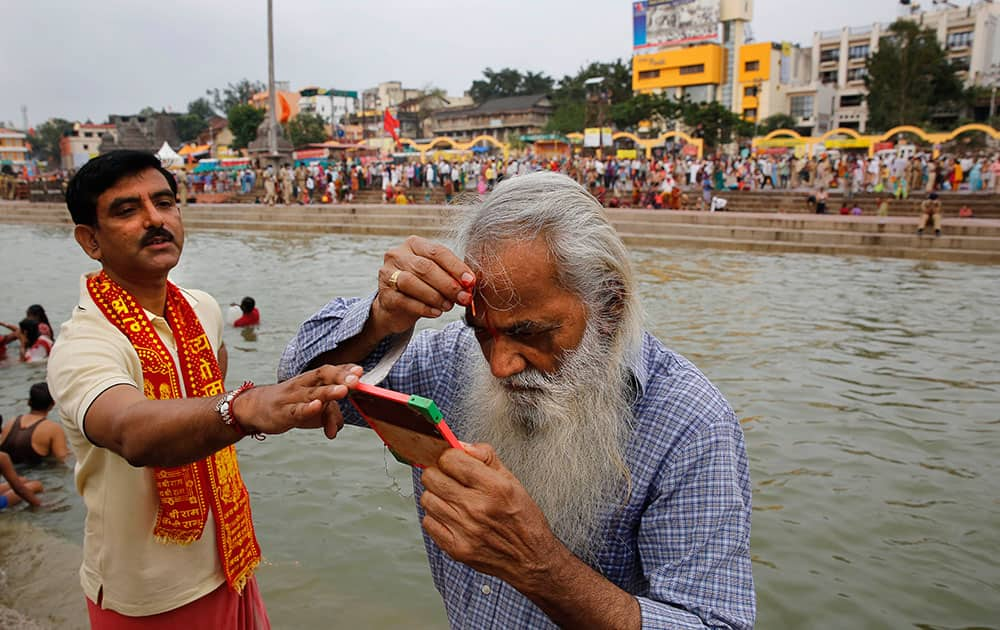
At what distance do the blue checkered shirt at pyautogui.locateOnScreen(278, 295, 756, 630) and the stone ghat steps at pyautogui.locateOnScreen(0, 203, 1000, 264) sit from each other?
15031 mm

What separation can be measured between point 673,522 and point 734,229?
17.6m

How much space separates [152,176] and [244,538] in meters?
1.27

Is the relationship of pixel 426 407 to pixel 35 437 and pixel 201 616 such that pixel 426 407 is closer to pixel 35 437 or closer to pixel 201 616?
pixel 201 616

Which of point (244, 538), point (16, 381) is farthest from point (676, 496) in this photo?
point (16, 381)

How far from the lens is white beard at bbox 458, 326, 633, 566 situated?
1.56 metres

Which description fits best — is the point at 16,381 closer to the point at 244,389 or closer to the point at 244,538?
the point at 244,538

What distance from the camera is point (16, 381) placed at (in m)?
8.17

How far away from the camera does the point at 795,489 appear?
5.13 meters

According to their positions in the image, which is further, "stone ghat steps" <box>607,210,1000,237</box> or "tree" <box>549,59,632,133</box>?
"tree" <box>549,59,632,133</box>

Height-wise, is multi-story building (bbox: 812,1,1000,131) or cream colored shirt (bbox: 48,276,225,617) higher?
multi-story building (bbox: 812,1,1000,131)

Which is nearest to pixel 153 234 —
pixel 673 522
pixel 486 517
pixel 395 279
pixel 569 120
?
pixel 395 279

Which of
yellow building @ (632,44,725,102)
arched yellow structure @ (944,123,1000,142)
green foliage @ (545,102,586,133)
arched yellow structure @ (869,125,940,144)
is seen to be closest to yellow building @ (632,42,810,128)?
yellow building @ (632,44,725,102)

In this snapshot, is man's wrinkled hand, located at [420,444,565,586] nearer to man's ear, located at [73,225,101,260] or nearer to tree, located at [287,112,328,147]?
man's ear, located at [73,225,101,260]

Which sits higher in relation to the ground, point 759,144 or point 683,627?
point 759,144
